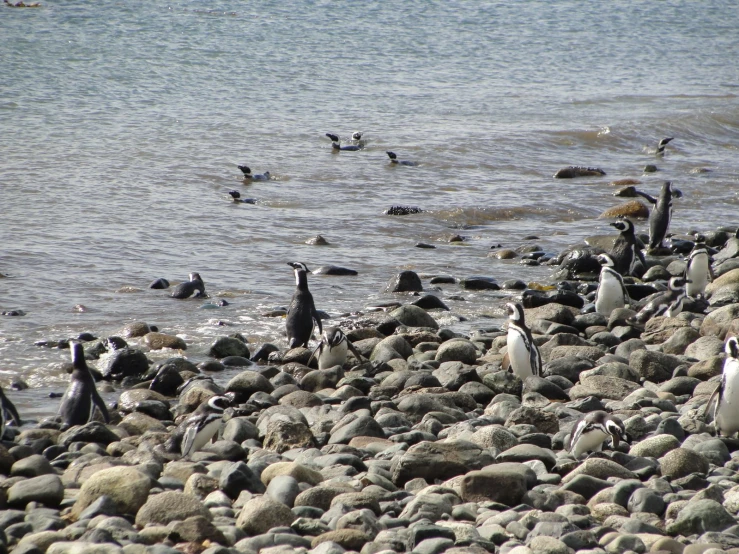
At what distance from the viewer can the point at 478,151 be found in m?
20.4

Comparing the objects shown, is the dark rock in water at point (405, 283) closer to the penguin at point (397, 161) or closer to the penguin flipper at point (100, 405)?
the penguin flipper at point (100, 405)

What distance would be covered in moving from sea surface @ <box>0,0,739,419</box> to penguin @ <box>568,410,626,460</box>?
386 cm

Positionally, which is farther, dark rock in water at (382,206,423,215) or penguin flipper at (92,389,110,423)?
dark rock in water at (382,206,423,215)

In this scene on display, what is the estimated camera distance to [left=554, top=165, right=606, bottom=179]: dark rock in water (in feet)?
61.6

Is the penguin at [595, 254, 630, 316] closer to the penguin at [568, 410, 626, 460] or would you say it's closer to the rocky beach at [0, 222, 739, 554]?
the rocky beach at [0, 222, 739, 554]

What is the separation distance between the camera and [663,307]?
31.1ft

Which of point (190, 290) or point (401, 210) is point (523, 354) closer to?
point (190, 290)

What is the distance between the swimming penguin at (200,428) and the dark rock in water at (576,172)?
13.5 meters

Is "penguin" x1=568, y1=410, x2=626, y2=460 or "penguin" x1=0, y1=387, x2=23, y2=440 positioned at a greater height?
"penguin" x1=568, y1=410, x2=626, y2=460

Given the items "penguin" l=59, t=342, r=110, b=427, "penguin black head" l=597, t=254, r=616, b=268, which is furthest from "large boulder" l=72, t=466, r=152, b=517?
"penguin black head" l=597, t=254, r=616, b=268

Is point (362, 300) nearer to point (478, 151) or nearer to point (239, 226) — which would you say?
point (239, 226)

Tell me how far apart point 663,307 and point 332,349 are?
352 centimetres

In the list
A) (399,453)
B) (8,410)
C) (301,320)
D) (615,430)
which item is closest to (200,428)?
(399,453)

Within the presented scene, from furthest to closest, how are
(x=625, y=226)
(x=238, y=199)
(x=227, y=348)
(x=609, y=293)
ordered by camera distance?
1. (x=238, y=199)
2. (x=625, y=226)
3. (x=609, y=293)
4. (x=227, y=348)
